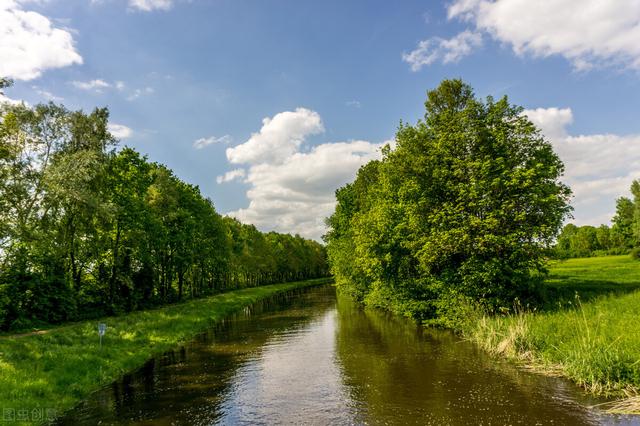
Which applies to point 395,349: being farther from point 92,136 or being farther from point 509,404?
point 92,136

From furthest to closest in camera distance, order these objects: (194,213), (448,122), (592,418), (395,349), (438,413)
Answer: (194,213), (448,122), (395,349), (438,413), (592,418)

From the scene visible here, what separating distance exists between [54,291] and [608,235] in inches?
6528

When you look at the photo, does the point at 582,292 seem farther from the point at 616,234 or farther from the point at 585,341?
the point at 616,234

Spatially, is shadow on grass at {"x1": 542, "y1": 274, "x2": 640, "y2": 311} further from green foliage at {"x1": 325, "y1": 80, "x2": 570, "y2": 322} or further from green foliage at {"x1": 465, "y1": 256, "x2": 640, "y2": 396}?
green foliage at {"x1": 325, "y1": 80, "x2": 570, "y2": 322}

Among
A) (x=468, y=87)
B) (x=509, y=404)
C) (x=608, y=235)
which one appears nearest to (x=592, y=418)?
(x=509, y=404)

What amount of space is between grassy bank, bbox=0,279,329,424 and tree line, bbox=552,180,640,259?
90.1 ft

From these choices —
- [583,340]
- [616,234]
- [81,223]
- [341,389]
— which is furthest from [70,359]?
[616,234]

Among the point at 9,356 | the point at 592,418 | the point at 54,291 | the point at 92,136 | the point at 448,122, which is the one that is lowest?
the point at 592,418

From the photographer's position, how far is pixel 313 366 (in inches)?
809

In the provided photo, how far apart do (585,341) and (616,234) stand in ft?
Result: 402

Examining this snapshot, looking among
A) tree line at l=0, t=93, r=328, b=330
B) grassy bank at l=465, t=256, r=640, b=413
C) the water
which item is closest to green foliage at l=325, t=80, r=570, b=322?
grassy bank at l=465, t=256, r=640, b=413

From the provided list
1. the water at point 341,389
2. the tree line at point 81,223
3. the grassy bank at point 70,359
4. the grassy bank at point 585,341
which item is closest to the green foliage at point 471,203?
the grassy bank at point 585,341

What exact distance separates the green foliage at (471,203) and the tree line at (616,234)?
277cm

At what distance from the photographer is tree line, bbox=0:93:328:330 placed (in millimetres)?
29531
